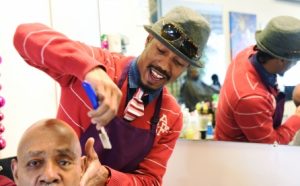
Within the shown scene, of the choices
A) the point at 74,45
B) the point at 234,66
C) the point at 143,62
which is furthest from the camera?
the point at 234,66

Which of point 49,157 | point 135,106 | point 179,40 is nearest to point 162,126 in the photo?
point 135,106

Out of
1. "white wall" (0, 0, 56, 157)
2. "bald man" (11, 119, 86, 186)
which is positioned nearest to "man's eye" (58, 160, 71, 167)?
"bald man" (11, 119, 86, 186)

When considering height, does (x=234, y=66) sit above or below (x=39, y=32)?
below

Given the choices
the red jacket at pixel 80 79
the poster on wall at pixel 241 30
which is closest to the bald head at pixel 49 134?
the red jacket at pixel 80 79

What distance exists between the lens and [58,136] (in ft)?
3.56

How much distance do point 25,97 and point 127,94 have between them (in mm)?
1086

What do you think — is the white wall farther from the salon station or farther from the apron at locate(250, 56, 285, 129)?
the apron at locate(250, 56, 285, 129)

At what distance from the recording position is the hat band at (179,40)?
1.18m

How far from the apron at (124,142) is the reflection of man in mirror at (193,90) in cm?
39

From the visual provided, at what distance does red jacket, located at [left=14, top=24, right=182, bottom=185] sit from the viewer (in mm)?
971

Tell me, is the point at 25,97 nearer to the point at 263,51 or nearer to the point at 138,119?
the point at 138,119

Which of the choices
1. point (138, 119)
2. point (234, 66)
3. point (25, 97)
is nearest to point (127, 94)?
point (138, 119)

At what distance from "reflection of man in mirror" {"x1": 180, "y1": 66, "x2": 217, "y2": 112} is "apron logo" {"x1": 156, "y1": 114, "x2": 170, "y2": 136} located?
1.20 feet

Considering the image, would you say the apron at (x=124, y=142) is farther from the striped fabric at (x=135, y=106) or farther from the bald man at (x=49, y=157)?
the bald man at (x=49, y=157)
